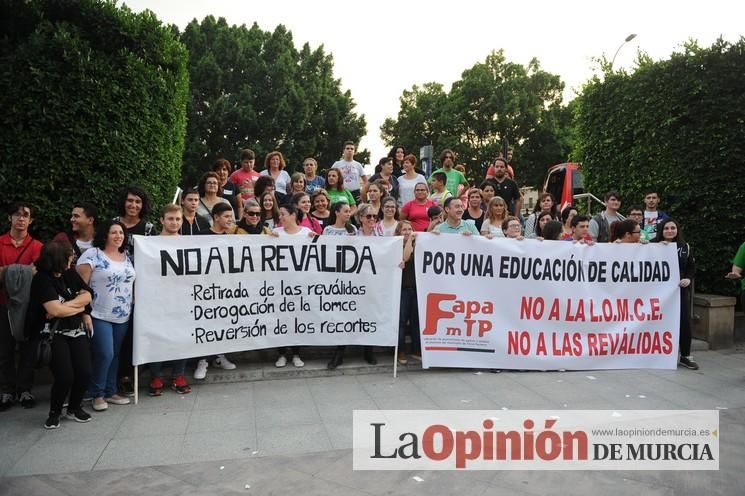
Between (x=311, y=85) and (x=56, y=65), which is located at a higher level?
(x=311, y=85)

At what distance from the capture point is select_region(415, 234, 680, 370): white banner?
247 inches

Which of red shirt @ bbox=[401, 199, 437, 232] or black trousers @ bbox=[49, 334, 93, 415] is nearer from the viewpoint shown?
black trousers @ bbox=[49, 334, 93, 415]

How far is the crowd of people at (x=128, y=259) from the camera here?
468 cm

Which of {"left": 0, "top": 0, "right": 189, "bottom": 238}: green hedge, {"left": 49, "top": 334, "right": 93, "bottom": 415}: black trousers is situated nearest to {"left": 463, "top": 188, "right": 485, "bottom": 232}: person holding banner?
{"left": 0, "top": 0, "right": 189, "bottom": 238}: green hedge

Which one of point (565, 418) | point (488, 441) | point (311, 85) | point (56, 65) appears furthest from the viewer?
point (311, 85)

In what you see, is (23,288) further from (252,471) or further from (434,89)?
(434,89)

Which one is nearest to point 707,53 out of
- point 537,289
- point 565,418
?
point 537,289

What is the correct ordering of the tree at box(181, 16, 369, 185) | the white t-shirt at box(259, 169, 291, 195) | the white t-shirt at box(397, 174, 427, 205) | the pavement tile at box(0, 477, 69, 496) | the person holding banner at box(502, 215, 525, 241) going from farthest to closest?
the tree at box(181, 16, 369, 185) → the white t-shirt at box(397, 174, 427, 205) → the white t-shirt at box(259, 169, 291, 195) → the person holding banner at box(502, 215, 525, 241) → the pavement tile at box(0, 477, 69, 496)

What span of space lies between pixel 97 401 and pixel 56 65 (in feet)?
11.8

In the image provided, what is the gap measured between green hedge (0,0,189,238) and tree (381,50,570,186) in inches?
1186

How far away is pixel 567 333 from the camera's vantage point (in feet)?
21.4

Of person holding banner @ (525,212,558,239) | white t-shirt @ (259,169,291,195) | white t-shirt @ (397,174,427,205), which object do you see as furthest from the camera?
white t-shirt @ (397,174,427,205)

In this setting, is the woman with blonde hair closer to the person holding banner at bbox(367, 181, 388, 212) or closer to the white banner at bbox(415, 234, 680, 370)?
the person holding banner at bbox(367, 181, 388, 212)

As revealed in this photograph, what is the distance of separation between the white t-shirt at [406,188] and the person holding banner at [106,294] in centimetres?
491
